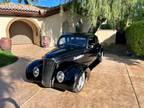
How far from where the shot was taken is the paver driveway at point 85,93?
5.94 m

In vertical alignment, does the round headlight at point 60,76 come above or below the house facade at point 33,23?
below

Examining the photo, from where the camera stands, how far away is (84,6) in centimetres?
1486

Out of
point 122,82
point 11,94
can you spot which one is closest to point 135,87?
point 122,82

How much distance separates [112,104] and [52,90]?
7.06 feet

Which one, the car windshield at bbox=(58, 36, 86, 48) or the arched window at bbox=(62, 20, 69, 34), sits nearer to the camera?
the car windshield at bbox=(58, 36, 86, 48)

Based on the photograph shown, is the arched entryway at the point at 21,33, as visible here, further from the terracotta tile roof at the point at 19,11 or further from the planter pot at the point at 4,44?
the planter pot at the point at 4,44

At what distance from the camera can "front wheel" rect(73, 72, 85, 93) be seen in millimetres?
6623

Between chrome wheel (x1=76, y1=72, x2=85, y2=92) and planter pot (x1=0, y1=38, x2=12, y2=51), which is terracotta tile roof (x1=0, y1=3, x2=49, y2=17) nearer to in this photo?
planter pot (x1=0, y1=38, x2=12, y2=51)

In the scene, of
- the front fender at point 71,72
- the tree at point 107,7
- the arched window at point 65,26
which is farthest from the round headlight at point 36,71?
the arched window at point 65,26

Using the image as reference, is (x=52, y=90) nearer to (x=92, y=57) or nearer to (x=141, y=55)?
(x=92, y=57)

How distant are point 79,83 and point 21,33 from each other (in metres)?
13.8

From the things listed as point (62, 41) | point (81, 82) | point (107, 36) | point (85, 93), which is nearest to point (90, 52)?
point (62, 41)

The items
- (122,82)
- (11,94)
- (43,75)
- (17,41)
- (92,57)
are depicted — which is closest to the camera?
(11,94)

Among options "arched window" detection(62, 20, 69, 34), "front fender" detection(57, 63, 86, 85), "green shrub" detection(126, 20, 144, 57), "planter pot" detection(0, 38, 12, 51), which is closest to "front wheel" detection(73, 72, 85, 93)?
"front fender" detection(57, 63, 86, 85)
